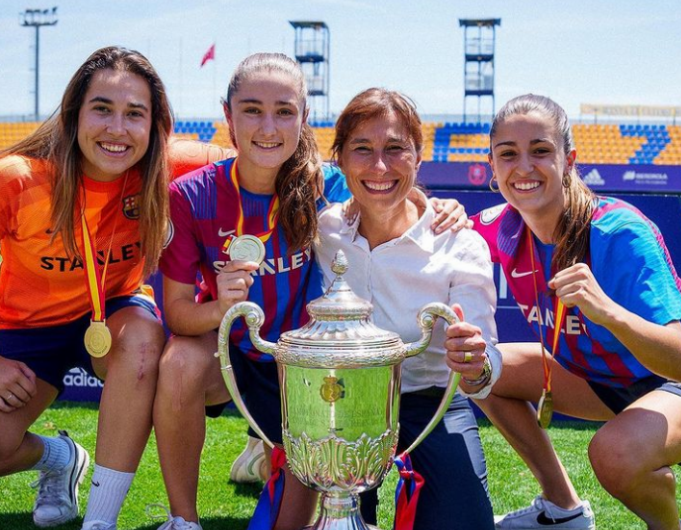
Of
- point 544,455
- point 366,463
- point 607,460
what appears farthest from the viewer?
point 544,455

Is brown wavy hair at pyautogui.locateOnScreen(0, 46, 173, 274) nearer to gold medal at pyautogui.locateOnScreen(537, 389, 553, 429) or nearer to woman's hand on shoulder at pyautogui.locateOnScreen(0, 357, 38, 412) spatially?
woman's hand on shoulder at pyautogui.locateOnScreen(0, 357, 38, 412)

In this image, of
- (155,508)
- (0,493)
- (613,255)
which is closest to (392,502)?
(155,508)

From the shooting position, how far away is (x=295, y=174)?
2.38 metres

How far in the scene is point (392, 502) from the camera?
9.53 ft

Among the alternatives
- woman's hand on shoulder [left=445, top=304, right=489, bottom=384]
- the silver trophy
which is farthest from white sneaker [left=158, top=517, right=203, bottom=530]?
woman's hand on shoulder [left=445, top=304, right=489, bottom=384]

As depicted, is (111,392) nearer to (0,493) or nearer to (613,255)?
(0,493)

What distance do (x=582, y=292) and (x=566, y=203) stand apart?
1.54 feet

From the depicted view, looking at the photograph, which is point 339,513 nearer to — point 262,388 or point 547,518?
point 262,388

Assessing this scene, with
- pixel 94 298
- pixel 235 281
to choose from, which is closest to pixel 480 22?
pixel 94 298

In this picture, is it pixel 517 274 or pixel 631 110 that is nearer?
pixel 517 274

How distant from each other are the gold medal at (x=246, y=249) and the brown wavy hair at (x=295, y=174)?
297mm

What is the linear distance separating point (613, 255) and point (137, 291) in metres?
1.51

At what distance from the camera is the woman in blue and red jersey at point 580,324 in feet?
7.02

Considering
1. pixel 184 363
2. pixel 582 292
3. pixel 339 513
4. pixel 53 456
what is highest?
pixel 582 292
